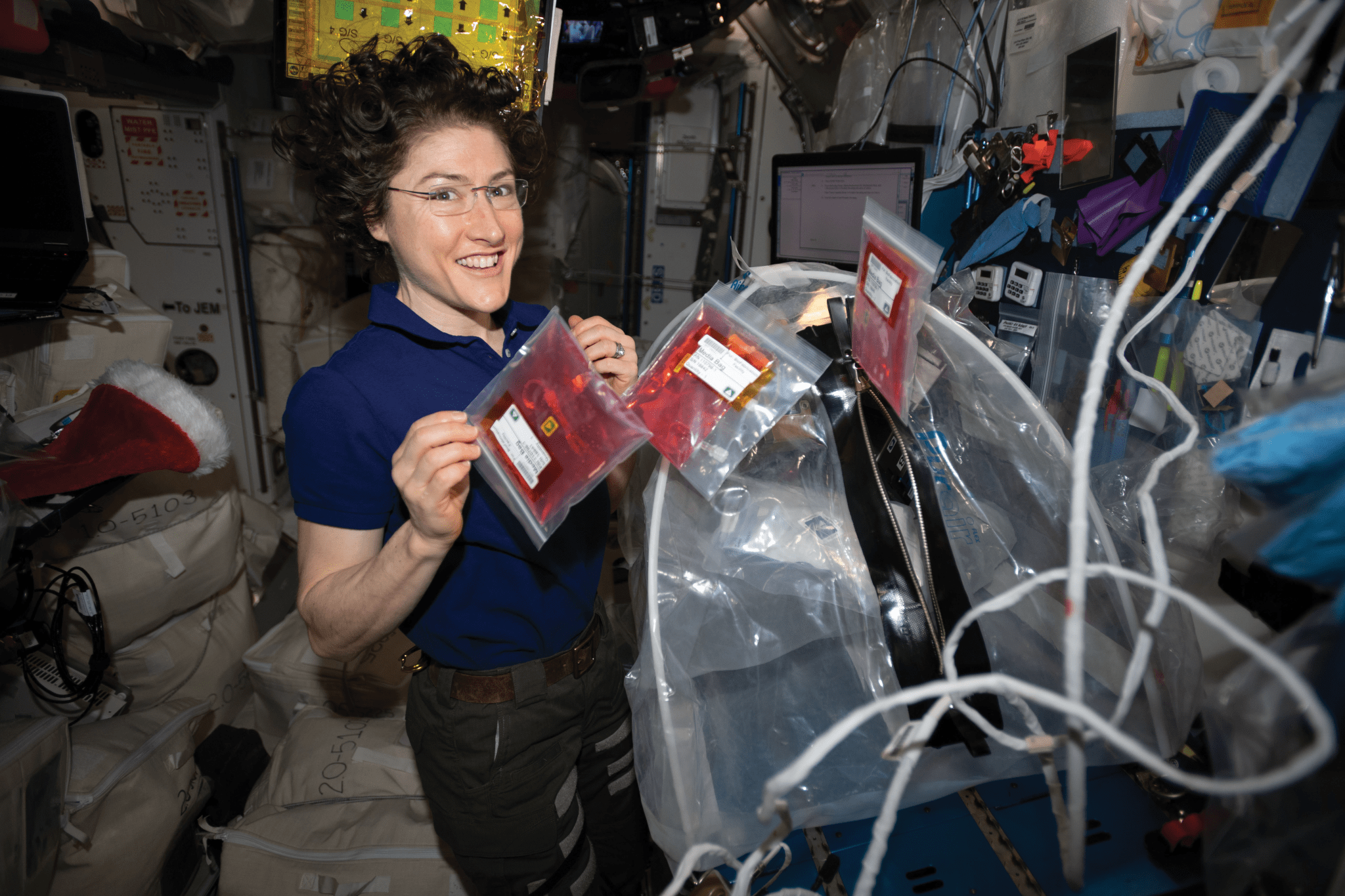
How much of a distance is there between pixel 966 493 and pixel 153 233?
12.6ft

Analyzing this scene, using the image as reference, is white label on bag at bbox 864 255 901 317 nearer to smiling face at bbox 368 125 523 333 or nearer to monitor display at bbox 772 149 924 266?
smiling face at bbox 368 125 523 333

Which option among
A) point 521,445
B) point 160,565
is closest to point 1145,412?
point 521,445

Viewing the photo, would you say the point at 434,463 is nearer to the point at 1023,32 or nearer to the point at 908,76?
the point at 1023,32

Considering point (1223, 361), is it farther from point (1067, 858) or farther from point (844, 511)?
point (1067, 858)

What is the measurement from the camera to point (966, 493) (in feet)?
2.90

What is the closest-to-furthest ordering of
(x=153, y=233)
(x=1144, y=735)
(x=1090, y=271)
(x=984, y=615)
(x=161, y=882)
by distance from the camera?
(x=1144, y=735) → (x=984, y=615) → (x=1090, y=271) → (x=161, y=882) → (x=153, y=233)

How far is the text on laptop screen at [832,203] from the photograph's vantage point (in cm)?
167

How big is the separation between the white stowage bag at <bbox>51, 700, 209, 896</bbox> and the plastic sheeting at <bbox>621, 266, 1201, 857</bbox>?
150cm

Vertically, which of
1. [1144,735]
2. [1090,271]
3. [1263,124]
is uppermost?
[1263,124]

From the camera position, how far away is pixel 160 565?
1.92 m

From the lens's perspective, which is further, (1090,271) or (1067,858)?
(1090,271)

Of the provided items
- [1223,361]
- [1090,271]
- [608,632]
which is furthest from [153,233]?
[1223,361]

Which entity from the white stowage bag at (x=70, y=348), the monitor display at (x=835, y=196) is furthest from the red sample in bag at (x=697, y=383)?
the white stowage bag at (x=70, y=348)

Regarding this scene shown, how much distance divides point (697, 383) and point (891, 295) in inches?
9.6
